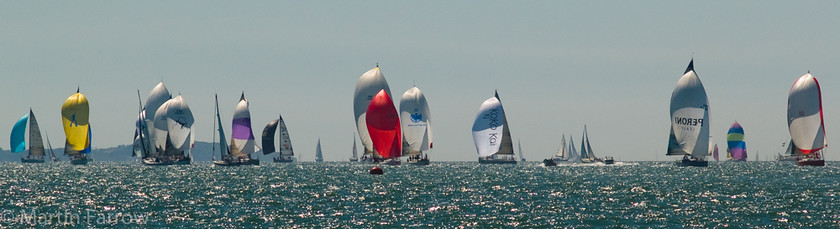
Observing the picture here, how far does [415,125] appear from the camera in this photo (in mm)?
114625

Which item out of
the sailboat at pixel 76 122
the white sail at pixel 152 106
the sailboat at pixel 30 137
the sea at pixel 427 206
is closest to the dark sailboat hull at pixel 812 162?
the sea at pixel 427 206

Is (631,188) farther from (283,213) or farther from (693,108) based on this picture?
(693,108)

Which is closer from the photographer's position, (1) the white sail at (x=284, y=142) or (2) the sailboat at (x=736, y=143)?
(1) the white sail at (x=284, y=142)

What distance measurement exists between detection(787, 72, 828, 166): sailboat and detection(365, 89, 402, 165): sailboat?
157ft

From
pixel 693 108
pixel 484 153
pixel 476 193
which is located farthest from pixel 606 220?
pixel 484 153

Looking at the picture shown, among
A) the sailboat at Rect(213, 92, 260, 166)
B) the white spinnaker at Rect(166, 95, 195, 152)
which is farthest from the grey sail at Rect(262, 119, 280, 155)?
the white spinnaker at Rect(166, 95, 195, 152)

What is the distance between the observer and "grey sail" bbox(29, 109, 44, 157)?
152625mm

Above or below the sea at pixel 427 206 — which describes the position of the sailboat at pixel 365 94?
above

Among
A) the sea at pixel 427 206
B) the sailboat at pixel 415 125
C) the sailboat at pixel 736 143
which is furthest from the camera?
the sailboat at pixel 736 143

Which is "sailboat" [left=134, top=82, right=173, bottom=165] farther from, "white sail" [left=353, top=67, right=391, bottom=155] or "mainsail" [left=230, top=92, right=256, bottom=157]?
"white sail" [left=353, top=67, right=391, bottom=155]

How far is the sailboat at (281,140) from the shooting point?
144 meters

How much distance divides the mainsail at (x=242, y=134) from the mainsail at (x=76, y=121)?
20.5 metres

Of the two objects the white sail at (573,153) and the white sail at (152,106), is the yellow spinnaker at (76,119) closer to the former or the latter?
the white sail at (152,106)

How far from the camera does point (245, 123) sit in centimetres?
12800
